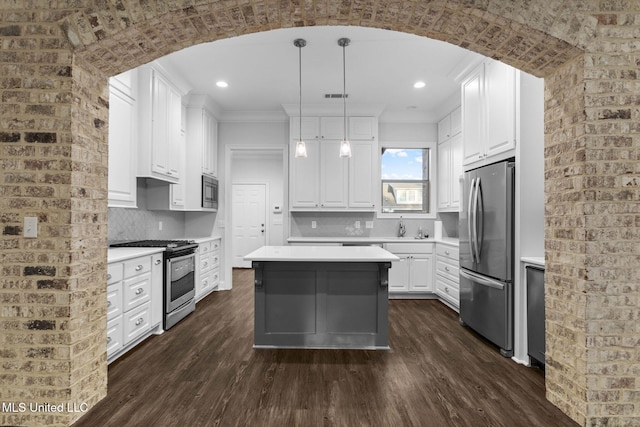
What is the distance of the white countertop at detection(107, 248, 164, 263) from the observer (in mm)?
2773

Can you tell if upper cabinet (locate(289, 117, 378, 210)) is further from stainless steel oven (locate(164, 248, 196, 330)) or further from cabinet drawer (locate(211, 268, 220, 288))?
stainless steel oven (locate(164, 248, 196, 330))

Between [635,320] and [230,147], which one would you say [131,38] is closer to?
[635,320]

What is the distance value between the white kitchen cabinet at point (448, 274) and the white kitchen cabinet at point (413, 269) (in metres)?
0.13

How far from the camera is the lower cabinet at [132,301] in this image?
275cm

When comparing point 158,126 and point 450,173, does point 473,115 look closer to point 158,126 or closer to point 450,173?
point 450,173

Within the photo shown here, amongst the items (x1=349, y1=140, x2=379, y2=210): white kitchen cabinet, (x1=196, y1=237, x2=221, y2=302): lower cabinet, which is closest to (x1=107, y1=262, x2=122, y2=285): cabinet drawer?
(x1=196, y1=237, x2=221, y2=302): lower cabinet

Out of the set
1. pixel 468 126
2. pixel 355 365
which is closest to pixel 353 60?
pixel 468 126

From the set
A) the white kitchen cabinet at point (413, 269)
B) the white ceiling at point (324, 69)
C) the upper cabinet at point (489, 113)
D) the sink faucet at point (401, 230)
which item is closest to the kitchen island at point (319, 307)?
the upper cabinet at point (489, 113)

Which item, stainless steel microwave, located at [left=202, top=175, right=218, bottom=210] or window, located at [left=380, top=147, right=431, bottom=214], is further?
window, located at [left=380, top=147, right=431, bottom=214]

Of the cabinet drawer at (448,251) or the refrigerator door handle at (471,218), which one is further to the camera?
the cabinet drawer at (448,251)

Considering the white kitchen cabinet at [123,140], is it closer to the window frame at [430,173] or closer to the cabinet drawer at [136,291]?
the cabinet drawer at [136,291]

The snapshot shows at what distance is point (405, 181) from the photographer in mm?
5660

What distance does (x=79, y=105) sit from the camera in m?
1.94

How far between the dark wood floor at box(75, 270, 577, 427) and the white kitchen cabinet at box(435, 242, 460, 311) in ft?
2.94
